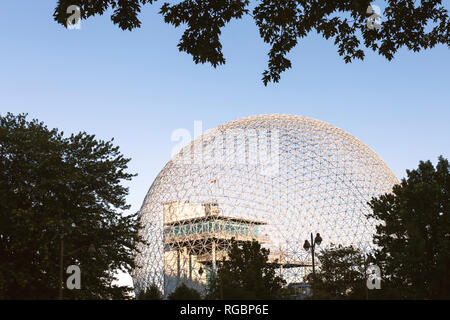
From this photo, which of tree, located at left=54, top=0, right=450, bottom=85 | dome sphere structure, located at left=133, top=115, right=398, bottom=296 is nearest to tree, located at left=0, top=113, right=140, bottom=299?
tree, located at left=54, top=0, right=450, bottom=85

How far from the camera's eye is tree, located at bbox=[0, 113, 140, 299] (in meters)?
25.7

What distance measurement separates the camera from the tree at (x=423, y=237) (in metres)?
31.8

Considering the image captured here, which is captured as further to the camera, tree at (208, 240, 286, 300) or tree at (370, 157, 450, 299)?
tree at (208, 240, 286, 300)

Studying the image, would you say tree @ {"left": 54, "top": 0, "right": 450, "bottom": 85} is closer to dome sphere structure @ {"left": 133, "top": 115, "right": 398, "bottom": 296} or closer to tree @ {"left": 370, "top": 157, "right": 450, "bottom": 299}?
tree @ {"left": 370, "top": 157, "right": 450, "bottom": 299}

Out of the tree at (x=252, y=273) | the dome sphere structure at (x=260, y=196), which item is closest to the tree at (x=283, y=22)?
the tree at (x=252, y=273)

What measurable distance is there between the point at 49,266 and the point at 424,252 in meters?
23.4

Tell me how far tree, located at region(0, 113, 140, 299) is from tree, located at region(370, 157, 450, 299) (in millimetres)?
17875

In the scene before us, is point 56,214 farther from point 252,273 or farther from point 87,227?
point 252,273

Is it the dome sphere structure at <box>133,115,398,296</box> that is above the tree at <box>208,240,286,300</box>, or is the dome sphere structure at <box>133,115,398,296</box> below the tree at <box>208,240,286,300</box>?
above

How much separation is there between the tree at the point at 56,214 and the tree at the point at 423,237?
58.6ft

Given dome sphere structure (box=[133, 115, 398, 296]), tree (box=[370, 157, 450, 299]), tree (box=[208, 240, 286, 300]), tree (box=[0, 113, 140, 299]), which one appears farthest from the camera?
dome sphere structure (box=[133, 115, 398, 296])

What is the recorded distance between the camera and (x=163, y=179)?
70438 millimetres

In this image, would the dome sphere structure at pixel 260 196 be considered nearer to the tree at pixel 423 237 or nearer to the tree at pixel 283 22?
the tree at pixel 423 237
